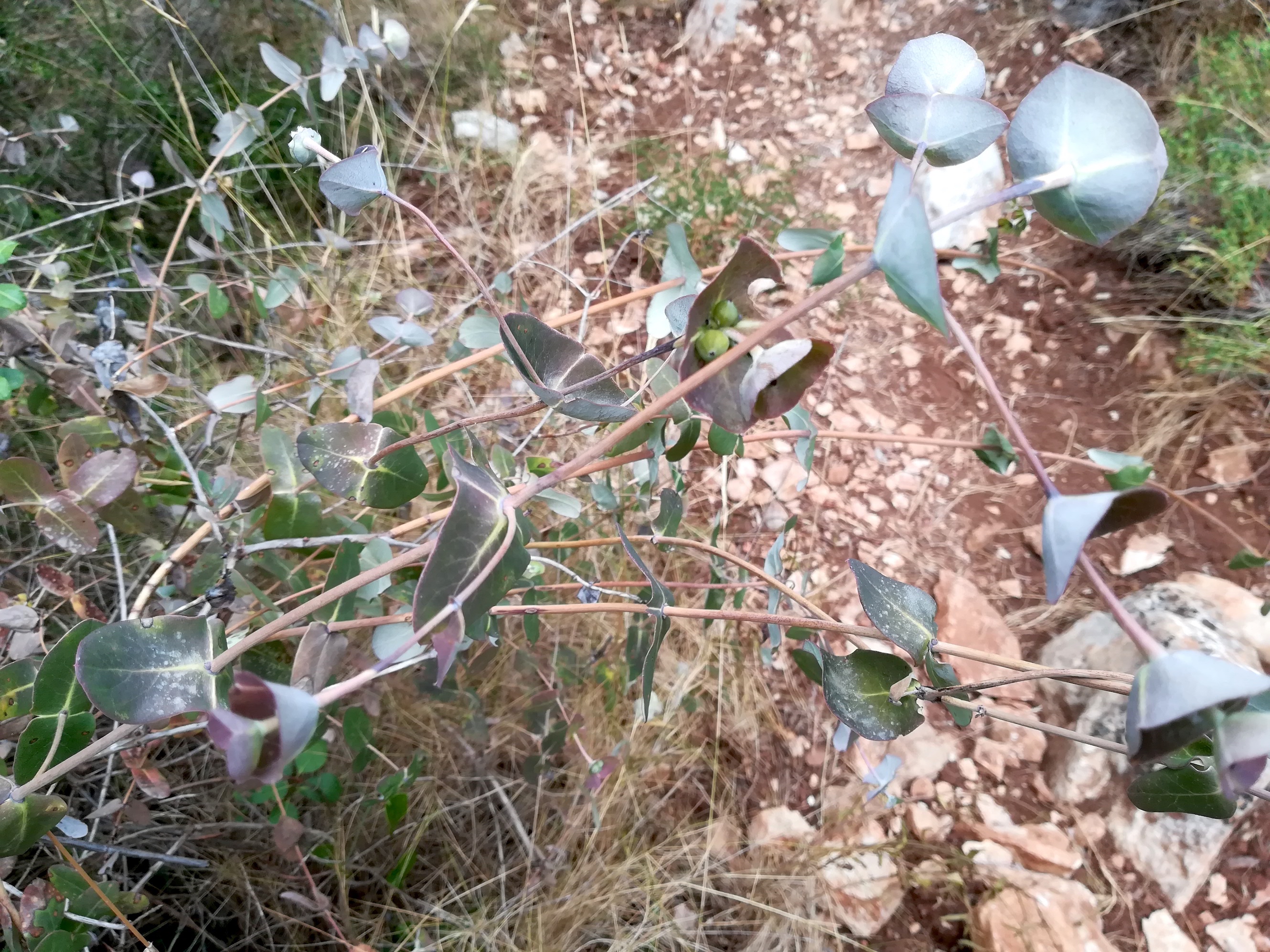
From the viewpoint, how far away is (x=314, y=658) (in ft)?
1.33

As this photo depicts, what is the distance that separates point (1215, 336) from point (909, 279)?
5.99 ft

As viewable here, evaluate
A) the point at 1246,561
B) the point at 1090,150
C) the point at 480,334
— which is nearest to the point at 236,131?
the point at 480,334

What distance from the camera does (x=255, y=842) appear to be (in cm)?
93

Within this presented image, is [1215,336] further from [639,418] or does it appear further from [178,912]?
[178,912]

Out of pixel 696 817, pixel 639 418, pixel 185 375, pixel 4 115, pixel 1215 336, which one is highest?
pixel 639 418

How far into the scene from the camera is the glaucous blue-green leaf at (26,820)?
1.40ft

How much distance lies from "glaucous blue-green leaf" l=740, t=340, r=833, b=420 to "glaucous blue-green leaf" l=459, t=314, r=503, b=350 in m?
0.42

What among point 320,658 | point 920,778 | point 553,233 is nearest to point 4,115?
point 553,233

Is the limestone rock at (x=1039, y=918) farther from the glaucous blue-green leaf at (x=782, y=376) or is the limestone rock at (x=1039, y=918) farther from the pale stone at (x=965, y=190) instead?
the pale stone at (x=965, y=190)

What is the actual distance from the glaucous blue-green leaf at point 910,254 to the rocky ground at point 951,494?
2.36 feet

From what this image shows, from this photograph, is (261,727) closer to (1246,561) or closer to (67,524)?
(67,524)

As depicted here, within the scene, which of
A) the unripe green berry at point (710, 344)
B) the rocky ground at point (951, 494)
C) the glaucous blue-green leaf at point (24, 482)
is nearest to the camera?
the unripe green berry at point (710, 344)

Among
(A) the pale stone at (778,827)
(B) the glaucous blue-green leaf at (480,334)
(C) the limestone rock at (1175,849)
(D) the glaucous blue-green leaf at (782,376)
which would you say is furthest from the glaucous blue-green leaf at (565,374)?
(C) the limestone rock at (1175,849)

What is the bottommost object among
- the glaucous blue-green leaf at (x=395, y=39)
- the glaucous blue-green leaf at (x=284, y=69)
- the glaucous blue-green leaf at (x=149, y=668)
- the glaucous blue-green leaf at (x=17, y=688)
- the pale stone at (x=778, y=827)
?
the pale stone at (x=778, y=827)
